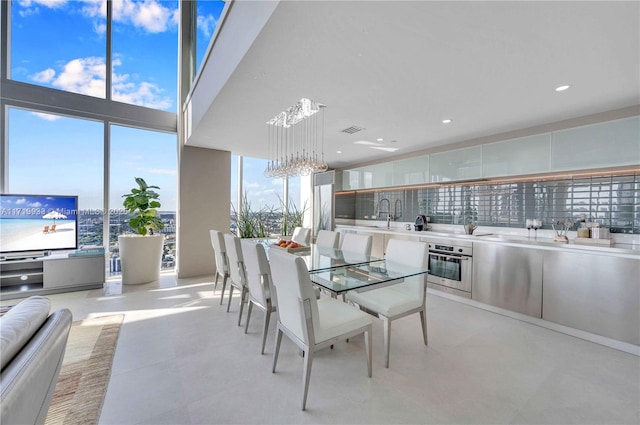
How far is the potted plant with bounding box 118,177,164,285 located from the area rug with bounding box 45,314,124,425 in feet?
5.01

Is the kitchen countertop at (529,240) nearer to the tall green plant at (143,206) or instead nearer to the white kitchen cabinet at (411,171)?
the white kitchen cabinet at (411,171)

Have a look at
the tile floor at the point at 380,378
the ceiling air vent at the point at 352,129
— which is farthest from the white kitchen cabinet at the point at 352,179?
the tile floor at the point at 380,378

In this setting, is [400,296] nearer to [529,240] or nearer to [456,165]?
[529,240]

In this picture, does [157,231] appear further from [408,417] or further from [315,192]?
[408,417]

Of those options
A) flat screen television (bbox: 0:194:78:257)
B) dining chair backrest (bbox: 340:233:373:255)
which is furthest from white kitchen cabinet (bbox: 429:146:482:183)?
flat screen television (bbox: 0:194:78:257)

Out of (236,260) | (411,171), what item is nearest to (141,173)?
(236,260)

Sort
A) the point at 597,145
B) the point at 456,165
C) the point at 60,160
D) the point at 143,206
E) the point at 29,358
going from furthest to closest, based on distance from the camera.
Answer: the point at 143,206
the point at 456,165
the point at 60,160
the point at 597,145
the point at 29,358

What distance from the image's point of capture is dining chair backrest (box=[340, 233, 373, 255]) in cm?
334

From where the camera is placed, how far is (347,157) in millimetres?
5715

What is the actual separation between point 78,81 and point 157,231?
2687 mm

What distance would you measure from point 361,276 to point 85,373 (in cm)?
230

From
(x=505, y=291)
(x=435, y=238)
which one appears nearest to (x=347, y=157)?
(x=435, y=238)

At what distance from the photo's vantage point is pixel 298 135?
13.2ft

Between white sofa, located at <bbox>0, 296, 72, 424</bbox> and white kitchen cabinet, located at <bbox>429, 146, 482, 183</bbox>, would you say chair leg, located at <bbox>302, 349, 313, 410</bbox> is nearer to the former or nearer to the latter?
white sofa, located at <bbox>0, 296, 72, 424</bbox>
